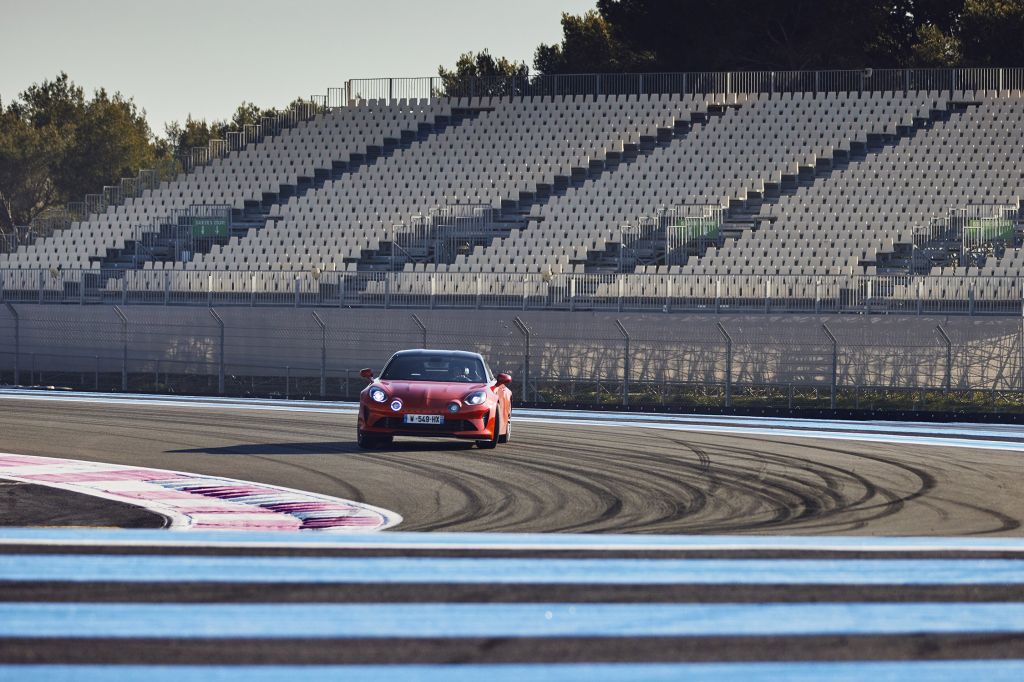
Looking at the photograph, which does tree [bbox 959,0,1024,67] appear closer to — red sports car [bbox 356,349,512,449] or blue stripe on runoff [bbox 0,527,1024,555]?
red sports car [bbox 356,349,512,449]

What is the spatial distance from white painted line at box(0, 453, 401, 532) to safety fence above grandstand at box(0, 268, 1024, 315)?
1559 cm

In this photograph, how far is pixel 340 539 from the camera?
884cm

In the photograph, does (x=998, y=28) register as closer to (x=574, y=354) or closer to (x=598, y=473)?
(x=574, y=354)

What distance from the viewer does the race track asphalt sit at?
10.7m

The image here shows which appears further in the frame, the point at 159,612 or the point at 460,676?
the point at 159,612

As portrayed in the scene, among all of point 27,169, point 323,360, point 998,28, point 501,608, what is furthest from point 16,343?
point 27,169

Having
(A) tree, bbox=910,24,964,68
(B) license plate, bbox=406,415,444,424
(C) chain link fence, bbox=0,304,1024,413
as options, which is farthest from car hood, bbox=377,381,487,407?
(A) tree, bbox=910,24,964,68

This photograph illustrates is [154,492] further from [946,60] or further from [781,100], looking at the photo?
[946,60]

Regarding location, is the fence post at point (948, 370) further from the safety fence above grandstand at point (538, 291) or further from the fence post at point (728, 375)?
the safety fence above grandstand at point (538, 291)

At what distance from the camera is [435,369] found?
17344 mm

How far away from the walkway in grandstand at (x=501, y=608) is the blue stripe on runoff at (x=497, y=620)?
0.05 ft

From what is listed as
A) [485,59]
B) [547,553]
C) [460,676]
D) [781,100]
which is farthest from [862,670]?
[485,59]

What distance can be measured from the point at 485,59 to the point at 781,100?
30.4m

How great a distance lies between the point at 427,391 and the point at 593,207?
21979mm
